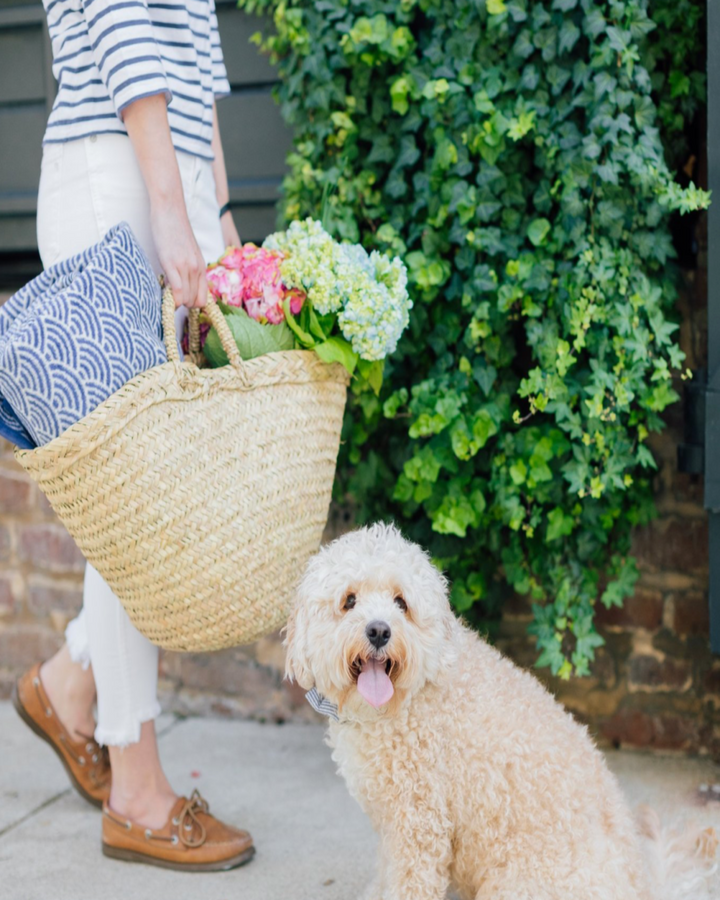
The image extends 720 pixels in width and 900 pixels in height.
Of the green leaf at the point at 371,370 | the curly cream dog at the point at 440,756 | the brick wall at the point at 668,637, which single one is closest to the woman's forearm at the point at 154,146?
the green leaf at the point at 371,370

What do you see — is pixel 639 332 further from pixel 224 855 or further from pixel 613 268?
pixel 224 855

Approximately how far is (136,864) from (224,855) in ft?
0.76

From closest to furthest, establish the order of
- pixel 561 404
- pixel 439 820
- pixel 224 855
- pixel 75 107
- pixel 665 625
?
1. pixel 439 820
2. pixel 75 107
3. pixel 224 855
4. pixel 561 404
5. pixel 665 625

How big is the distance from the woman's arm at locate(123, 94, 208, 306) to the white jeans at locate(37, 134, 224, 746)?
0.13 metres

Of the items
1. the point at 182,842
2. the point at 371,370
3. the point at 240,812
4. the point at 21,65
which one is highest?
the point at 21,65

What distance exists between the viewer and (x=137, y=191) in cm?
212

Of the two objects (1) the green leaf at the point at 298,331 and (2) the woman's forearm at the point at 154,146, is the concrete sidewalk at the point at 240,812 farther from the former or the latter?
(2) the woman's forearm at the point at 154,146

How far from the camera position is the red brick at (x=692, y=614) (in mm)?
2871

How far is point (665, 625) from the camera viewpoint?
2.92m

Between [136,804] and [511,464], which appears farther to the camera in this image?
[511,464]

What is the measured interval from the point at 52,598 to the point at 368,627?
2.10 metres

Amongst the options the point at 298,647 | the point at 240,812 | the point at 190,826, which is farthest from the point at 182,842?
the point at 298,647

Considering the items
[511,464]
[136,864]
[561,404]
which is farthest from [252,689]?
[561,404]

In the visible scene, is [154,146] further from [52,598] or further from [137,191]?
[52,598]
